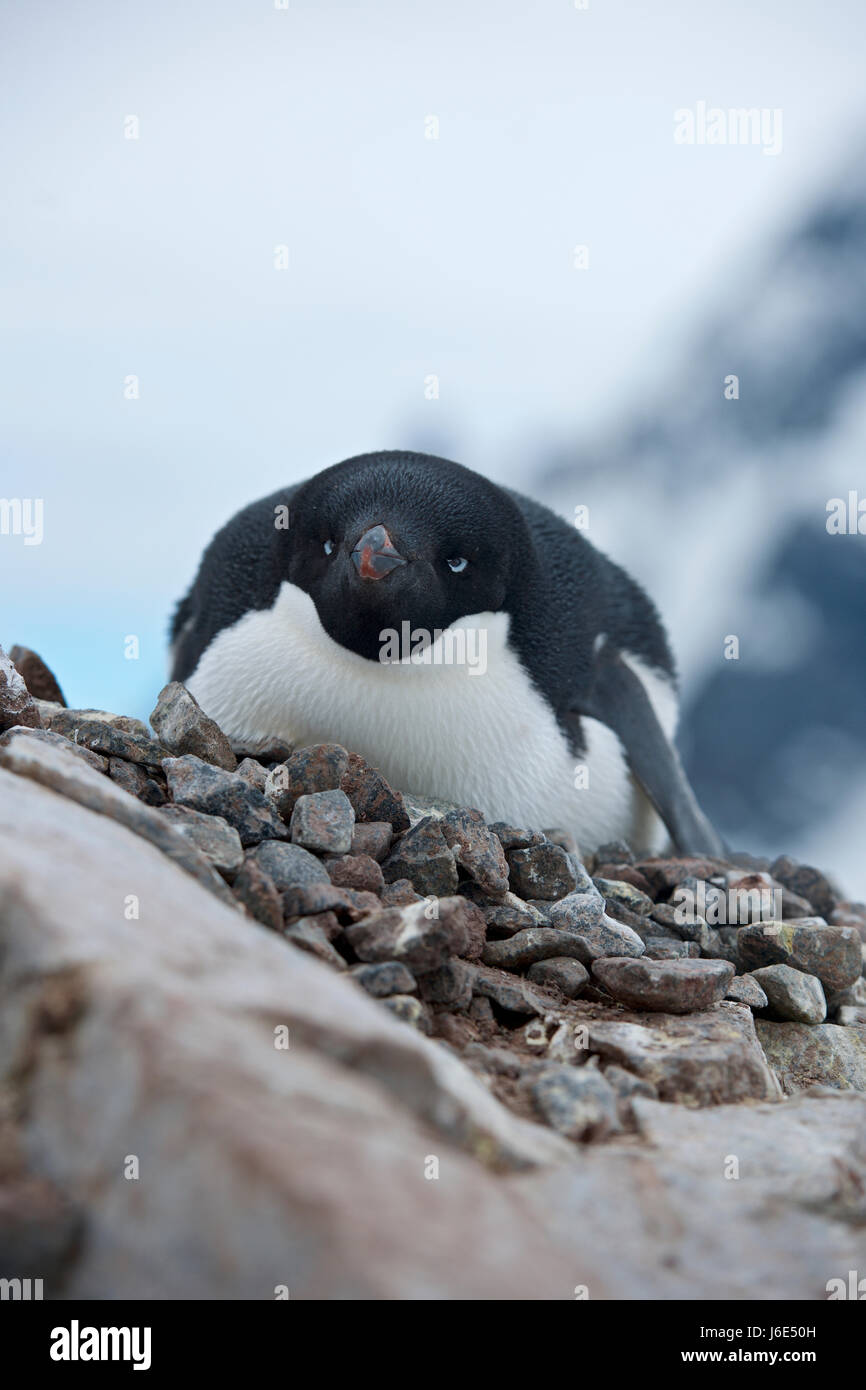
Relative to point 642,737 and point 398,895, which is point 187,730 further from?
point 642,737

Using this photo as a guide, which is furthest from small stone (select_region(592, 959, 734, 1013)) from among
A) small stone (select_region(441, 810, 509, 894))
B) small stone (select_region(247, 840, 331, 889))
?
small stone (select_region(247, 840, 331, 889))

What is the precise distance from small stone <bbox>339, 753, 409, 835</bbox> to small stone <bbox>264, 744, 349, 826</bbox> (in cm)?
4

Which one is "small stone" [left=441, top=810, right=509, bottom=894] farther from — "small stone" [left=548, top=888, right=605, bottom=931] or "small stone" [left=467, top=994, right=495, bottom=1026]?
"small stone" [left=467, top=994, right=495, bottom=1026]

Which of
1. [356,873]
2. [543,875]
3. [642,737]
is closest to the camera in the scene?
[356,873]

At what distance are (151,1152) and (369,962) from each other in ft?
2.70

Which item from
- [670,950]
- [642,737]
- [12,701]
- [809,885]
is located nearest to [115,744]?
[12,701]

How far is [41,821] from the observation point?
156 cm

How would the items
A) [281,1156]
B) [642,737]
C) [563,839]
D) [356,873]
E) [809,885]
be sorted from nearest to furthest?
[281,1156]
[356,873]
[563,839]
[809,885]
[642,737]

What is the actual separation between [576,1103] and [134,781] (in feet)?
3.85

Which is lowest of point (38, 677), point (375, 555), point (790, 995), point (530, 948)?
point (790, 995)

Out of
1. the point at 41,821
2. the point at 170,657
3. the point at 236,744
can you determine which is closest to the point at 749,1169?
the point at 41,821

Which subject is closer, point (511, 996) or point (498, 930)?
point (511, 996)

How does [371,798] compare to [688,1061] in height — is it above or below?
above

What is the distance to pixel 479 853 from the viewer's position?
2.36 meters
